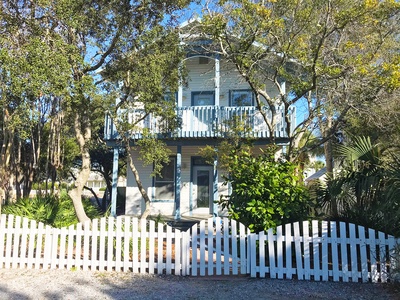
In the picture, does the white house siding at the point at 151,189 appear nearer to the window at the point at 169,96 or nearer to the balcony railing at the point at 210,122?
the balcony railing at the point at 210,122

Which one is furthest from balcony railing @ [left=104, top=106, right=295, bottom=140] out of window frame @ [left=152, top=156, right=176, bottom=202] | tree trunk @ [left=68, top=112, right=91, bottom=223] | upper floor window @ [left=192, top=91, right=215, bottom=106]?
tree trunk @ [left=68, top=112, right=91, bottom=223]

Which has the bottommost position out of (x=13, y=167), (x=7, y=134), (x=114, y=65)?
(x=13, y=167)

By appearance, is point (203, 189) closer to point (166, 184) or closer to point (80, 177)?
point (166, 184)

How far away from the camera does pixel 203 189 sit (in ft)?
49.9

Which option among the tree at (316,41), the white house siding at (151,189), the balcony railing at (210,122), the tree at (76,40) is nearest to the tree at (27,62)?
the tree at (76,40)

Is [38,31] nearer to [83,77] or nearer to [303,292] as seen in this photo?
[83,77]

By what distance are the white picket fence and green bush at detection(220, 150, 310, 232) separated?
1.02 feet

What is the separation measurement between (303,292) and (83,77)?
612 centimetres

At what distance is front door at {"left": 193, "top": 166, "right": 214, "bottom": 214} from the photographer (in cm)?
1499

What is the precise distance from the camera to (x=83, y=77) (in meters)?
7.80

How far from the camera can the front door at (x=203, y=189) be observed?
15.0 metres

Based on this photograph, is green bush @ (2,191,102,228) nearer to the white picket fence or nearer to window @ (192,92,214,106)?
the white picket fence

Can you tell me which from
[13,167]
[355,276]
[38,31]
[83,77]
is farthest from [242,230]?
[13,167]

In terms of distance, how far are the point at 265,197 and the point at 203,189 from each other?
27.9 feet
